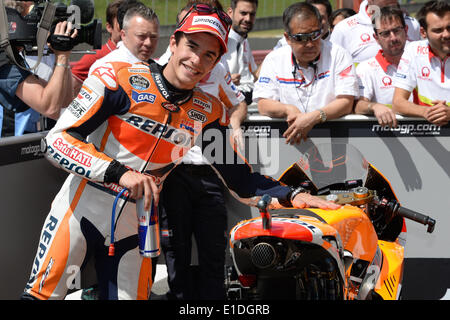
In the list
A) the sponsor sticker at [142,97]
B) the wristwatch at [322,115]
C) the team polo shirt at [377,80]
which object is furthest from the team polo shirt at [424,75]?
the sponsor sticker at [142,97]

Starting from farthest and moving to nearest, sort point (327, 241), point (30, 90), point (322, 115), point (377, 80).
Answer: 1. point (377, 80)
2. point (322, 115)
3. point (30, 90)
4. point (327, 241)

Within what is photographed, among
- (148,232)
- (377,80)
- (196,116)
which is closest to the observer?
(148,232)

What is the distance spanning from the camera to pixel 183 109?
3.26 meters

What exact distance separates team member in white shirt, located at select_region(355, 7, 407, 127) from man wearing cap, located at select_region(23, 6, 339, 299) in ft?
6.94

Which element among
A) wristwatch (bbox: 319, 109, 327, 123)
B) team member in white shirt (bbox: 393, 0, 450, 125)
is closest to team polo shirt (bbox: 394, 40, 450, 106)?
team member in white shirt (bbox: 393, 0, 450, 125)

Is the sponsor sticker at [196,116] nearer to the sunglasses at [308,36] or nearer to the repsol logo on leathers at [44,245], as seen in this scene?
the repsol logo on leathers at [44,245]

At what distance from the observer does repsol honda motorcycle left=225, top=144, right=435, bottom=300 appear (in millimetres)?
2477

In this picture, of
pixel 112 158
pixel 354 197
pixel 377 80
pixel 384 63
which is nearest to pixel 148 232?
pixel 112 158

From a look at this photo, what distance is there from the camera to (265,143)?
4.52 m

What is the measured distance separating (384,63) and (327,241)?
3.07 m

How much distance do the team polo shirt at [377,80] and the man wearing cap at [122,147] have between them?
82.3 inches

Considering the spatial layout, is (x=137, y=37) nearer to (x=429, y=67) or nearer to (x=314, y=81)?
(x=314, y=81)

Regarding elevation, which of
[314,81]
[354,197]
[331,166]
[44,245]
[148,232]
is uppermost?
[314,81]
